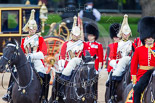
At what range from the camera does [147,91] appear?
9438 mm

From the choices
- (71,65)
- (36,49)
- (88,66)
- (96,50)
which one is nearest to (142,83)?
(88,66)

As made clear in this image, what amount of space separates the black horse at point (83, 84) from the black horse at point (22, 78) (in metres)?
0.62

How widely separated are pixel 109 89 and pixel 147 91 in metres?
3.11

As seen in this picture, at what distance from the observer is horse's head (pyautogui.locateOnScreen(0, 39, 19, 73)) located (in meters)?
10.6

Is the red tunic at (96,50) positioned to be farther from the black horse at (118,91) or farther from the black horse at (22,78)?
the black horse at (22,78)

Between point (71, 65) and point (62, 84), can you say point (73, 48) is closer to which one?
point (71, 65)

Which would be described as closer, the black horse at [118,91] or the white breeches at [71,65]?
the white breeches at [71,65]

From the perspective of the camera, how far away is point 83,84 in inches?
440

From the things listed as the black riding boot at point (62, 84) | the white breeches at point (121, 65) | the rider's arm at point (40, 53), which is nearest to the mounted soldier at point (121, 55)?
the white breeches at point (121, 65)

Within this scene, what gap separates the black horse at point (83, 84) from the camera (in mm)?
11148

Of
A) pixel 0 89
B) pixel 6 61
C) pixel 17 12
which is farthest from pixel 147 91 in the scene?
pixel 17 12

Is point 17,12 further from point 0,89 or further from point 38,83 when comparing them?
point 38,83

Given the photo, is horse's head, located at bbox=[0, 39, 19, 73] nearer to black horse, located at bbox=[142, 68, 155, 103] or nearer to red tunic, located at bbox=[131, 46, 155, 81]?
red tunic, located at bbox=[131, 46, 155, 81]

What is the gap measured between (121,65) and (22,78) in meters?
2.08
